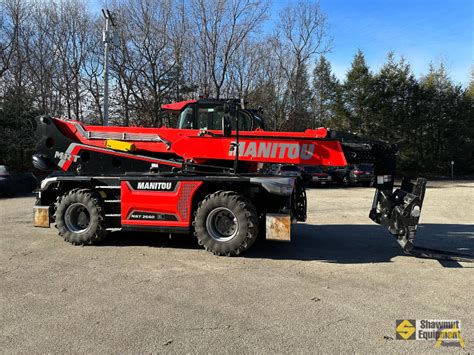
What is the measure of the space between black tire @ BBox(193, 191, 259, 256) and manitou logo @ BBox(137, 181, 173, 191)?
0.68 m

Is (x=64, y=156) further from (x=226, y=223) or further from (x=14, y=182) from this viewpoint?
(x=14, y=182)

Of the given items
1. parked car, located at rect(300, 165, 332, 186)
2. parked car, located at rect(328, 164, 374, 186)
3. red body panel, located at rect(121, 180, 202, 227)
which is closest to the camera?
red body panel, located at rect(121, 180, 202, 227)

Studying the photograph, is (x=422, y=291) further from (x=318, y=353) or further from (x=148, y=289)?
(x=148, y=289)

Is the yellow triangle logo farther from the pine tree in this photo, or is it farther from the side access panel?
the pine tree

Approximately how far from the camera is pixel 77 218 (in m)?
7.28

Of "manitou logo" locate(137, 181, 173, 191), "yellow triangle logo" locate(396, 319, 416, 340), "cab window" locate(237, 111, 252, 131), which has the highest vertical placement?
"cab window" locate(237, 111, 252, 131)

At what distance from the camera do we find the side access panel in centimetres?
657

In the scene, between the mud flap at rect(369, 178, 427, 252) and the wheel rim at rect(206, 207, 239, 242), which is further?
the wheel rim at rect(206, 207, 239, 242)

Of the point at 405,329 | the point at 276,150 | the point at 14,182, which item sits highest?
the point at 276,150

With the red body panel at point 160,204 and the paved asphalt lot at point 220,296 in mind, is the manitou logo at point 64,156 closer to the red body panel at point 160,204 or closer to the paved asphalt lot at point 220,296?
the red body panel at point 160,204

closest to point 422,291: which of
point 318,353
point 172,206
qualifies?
point 318,353

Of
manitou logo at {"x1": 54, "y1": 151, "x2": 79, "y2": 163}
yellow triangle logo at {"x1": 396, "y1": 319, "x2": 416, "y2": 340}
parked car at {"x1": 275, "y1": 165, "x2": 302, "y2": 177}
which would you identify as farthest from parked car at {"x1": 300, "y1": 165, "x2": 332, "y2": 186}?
yellow triangle logo at {"x1": 396, "y1": 319, "x2": 416, "y2": 340}

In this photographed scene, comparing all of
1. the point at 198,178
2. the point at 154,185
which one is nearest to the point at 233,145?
the point at 198,178

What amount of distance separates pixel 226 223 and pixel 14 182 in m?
12.6
